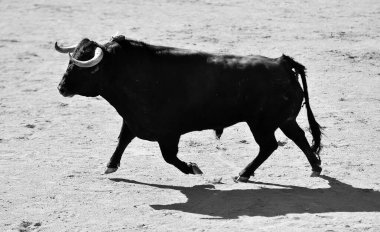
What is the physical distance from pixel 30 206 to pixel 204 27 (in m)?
8.83

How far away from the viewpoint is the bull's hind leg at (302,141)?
9.07 meters

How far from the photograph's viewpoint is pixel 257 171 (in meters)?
9.36

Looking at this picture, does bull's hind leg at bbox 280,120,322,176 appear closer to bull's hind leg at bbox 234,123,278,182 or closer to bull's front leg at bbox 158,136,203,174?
bull's hind leg at bbox 234,123,278,182

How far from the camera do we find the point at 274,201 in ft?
27.2

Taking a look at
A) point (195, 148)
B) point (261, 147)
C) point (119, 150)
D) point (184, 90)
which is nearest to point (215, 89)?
point (184, 90)

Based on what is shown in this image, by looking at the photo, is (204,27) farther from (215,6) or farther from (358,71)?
(358,71)

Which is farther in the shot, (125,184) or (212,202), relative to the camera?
(125,184)

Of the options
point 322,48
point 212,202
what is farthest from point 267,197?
point 322,48

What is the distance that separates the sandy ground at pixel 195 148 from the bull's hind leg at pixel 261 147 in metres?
0.13

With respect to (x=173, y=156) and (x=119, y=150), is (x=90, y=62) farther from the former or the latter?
(x=173, y=156)

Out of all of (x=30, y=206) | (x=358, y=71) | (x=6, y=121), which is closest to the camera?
(x=30, y=206)

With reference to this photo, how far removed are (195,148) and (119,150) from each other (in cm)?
124

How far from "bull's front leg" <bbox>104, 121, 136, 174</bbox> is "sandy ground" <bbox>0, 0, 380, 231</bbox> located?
90mm

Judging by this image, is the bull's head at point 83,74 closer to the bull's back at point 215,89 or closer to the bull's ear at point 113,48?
the bull's ear at point 113,48
